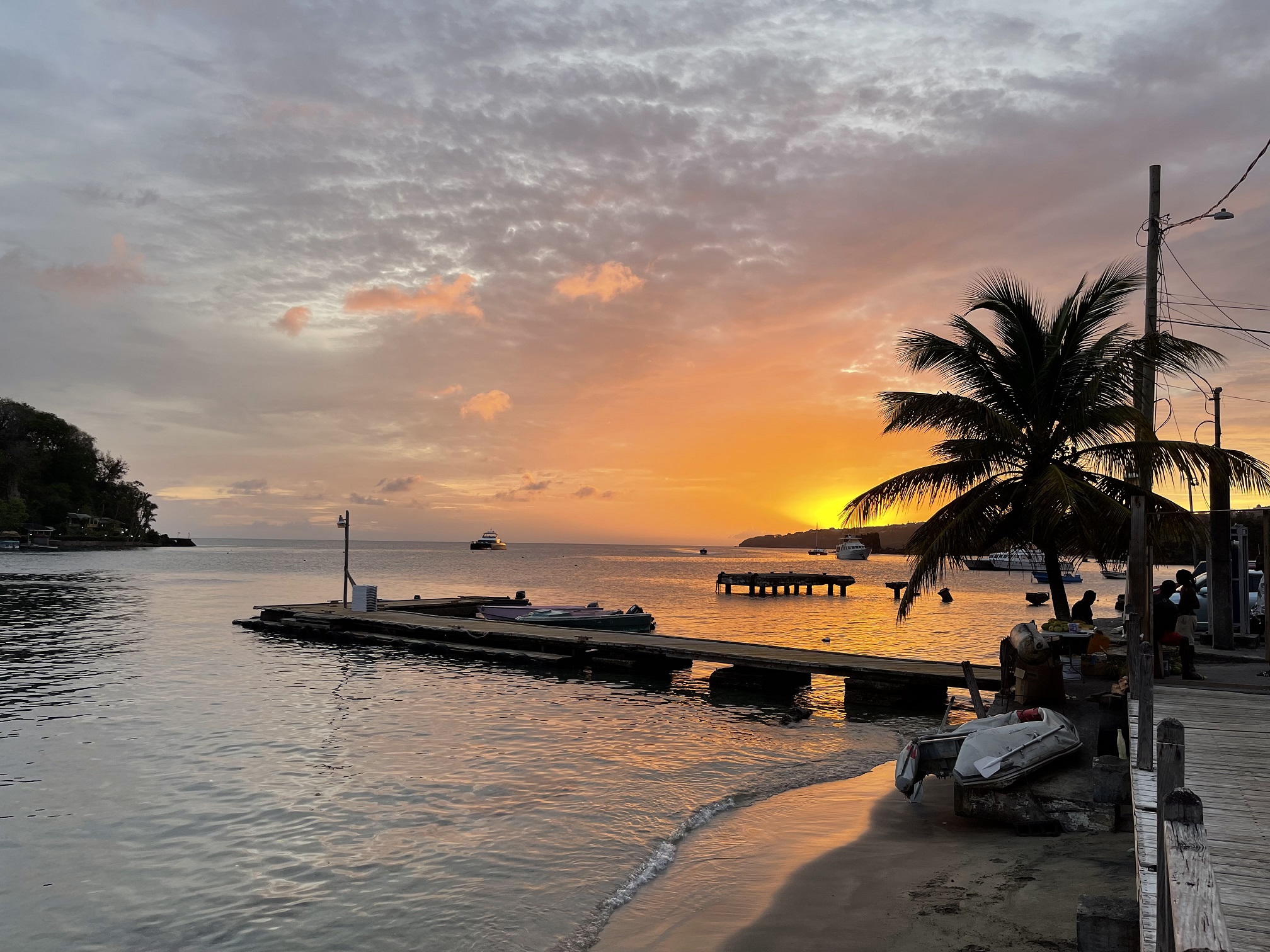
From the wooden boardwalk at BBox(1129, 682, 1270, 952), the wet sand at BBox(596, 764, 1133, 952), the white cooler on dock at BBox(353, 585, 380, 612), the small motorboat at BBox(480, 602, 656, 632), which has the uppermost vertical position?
the wooden boardwalk at BBox(1129, 682, 1270, 952)

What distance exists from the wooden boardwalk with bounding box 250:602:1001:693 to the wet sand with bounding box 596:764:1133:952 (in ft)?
26.1

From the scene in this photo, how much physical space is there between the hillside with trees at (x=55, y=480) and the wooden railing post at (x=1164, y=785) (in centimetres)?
14422

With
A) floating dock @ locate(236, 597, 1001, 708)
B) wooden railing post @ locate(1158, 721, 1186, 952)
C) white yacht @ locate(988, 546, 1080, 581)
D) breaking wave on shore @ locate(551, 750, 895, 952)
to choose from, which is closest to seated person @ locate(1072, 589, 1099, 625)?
white yacht @ locate(988, 546, 1080, 581)

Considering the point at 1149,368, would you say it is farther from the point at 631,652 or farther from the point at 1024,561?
the point at 1024,561

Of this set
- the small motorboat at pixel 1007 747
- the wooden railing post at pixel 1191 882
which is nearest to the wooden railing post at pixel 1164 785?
the wooden railing post at pixel 1191 882

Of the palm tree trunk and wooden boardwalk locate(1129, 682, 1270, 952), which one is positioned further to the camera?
the palm tree trunk

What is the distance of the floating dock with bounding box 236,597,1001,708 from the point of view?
20.5 metres

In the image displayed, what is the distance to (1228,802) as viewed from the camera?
645 centimetres

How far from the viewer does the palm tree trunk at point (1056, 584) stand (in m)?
15.7

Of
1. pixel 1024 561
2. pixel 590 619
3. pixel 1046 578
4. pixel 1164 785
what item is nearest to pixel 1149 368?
pixel 1164 785

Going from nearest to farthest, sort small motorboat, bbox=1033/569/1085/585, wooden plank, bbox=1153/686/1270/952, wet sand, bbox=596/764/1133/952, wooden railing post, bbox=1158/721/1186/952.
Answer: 1. wooden railing post, bbox=1158/721/1186/952
2. wooden plank, bbox=1153/686/1270/952
3. wet sand, bbox=596/764/1133/952
4. small motorboat, bbox=1033/569/1085/585

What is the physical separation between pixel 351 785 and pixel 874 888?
27.9 feet

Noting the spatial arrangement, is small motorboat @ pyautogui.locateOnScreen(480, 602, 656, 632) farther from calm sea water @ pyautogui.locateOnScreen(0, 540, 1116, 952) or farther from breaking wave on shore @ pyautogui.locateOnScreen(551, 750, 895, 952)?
breaking wave on shore @ pyautogui.locateOnScreen(551, 750, 895, 952)

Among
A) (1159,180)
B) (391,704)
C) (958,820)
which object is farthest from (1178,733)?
(391,704)
